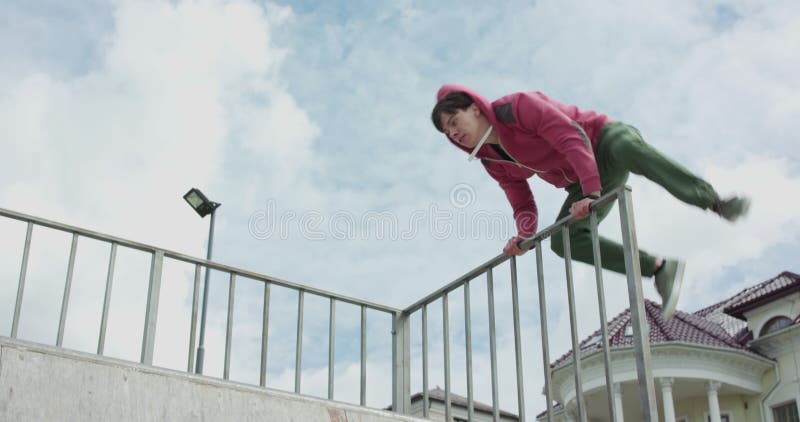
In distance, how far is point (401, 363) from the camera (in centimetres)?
565

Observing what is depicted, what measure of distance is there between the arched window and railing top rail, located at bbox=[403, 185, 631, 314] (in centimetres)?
2381

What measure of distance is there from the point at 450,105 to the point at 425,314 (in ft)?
4.70

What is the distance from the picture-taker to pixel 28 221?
15.0 ft

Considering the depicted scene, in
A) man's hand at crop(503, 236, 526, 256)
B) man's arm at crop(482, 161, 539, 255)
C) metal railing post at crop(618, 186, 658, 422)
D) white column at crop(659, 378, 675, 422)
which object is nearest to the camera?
metal railing post at crop(618, 186, 658, 422)

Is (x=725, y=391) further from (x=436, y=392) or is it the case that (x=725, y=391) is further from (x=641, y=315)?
(x=641, y=315)

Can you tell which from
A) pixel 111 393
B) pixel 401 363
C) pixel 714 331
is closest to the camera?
pixel 111 393

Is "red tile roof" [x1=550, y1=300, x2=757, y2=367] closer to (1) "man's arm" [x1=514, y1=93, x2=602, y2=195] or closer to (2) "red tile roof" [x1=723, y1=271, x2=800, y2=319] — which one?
(2) "red tile roof" [x1=723, y1=271, x2=800, y2=319]

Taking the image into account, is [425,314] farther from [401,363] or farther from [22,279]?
[22,279]

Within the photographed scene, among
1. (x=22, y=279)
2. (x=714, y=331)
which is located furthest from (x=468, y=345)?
(x=714, y=331)

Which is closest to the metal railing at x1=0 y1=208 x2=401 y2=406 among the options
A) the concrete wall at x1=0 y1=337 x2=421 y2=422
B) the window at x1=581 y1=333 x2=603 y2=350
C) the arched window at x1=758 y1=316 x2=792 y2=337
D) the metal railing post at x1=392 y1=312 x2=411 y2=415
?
the metal railing post at x1=392 y1=312 x2=411 y2=415

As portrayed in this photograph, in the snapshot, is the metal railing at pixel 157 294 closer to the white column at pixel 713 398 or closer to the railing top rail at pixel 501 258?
the railing top rail at pixel 501 258

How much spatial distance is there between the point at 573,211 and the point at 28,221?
2901mm

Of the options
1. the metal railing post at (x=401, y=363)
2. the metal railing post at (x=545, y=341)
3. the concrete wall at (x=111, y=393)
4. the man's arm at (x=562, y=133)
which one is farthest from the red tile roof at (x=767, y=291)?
the concrete wall at (x=111, y=393)

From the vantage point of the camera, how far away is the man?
4.38 metres
